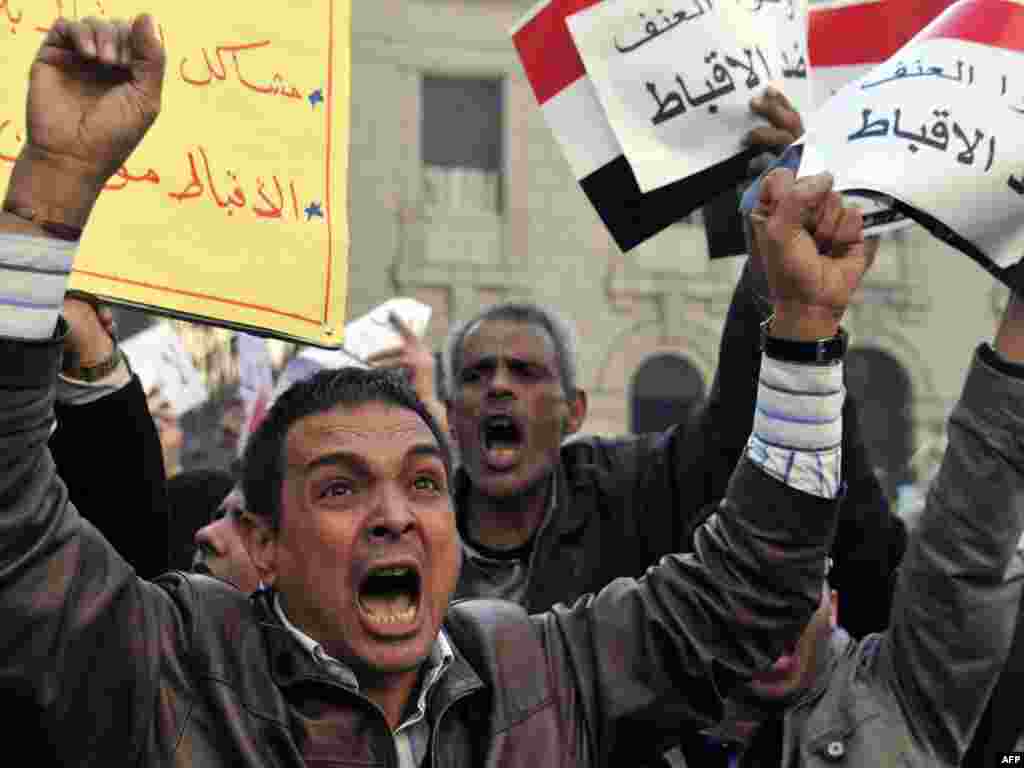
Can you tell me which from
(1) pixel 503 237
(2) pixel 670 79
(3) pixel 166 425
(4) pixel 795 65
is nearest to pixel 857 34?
(4) pixel 795 65

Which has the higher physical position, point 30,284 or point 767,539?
point 30,284

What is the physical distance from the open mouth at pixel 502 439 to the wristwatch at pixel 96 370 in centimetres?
143

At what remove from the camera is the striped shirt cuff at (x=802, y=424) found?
219 centimetres

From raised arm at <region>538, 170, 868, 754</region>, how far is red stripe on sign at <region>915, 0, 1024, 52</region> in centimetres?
63

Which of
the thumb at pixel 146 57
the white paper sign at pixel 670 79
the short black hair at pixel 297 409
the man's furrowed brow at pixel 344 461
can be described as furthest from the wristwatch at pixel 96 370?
the white paper sign at pixel 670 79

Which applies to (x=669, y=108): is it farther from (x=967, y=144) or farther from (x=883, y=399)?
(x=883, y=399)

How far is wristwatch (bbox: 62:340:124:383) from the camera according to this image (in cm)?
246

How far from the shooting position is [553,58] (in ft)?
12.2

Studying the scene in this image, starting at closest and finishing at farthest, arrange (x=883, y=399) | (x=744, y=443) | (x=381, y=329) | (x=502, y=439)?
1. (x=744, y=443)
2. (x=502, y=439)
3. (x=381, y=329)
4. (x=883, y=399)

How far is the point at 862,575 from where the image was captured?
141 inches

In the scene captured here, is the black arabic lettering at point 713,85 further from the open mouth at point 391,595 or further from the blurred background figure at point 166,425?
the blurred background figure at point 166,425

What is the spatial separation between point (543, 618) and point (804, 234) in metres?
0.63

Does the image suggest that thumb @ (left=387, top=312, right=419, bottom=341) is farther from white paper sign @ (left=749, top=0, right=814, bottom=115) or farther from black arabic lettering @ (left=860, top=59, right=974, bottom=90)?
black arabic lettering @ (left=860, top=59, right=974, bottom=90)

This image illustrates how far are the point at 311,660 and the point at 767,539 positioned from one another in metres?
0.60
